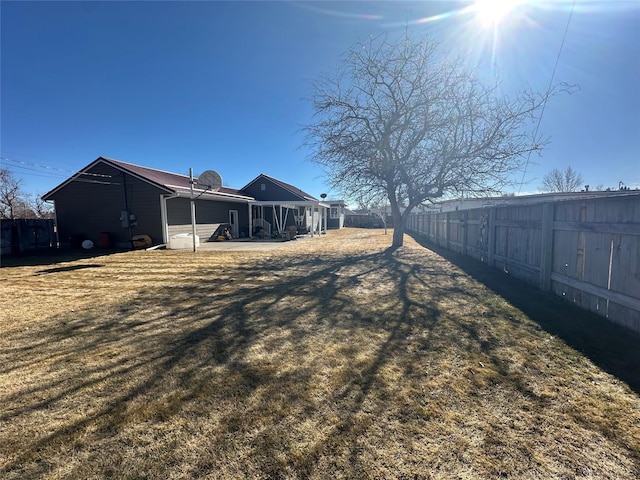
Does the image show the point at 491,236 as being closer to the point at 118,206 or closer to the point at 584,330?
the point at 584,330

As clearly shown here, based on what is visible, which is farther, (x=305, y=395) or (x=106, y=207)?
(x=106, y=207)

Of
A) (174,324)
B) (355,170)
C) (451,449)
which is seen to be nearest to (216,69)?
(355,170)

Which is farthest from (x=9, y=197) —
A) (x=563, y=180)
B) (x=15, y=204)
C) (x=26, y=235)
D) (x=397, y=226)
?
(x=563, y=180)

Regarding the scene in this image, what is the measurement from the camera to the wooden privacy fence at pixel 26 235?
11.9m

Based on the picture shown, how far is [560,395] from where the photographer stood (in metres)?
2.30

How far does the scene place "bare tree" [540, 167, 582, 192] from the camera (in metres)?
35.1

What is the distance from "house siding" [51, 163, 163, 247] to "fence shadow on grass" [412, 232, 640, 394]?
47.1 ft

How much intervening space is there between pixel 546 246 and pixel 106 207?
17536mm

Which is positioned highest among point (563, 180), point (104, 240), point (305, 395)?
point (563, 180)

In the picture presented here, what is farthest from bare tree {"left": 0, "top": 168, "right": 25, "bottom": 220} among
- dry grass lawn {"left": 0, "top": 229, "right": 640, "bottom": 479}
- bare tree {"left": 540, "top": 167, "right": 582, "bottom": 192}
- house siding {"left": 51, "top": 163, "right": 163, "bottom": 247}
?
bare tree {"left": 540, "top": 167, "right": 582, "bottom": 192}

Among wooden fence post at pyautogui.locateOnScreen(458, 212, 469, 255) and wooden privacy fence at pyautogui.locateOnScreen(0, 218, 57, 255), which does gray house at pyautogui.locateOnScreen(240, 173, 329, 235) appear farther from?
wooden fence post at pyautogui.locateOnScreen(458, 212, 469, 255)

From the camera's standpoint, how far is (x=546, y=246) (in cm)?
516

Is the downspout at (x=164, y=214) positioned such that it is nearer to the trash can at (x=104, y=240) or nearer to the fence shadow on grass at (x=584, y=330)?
the trash can at (x=104, y=240)

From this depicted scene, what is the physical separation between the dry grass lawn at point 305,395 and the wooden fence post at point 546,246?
3.83 ft
